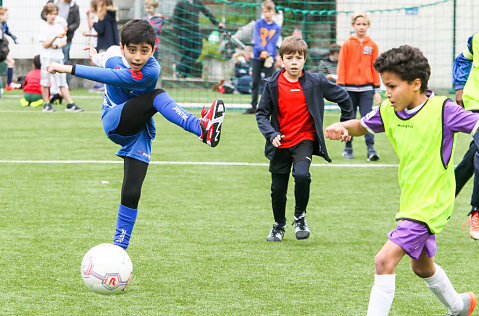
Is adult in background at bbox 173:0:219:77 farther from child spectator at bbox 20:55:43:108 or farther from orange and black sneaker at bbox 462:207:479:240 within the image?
orange and black sneaker at bbox 462:207:479:240

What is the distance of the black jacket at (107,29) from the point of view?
55.4ft

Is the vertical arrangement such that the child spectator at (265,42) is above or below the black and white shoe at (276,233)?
above

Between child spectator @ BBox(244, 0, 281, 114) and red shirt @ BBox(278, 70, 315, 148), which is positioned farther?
child spectator @ BBox(244, 0, 281, 114)

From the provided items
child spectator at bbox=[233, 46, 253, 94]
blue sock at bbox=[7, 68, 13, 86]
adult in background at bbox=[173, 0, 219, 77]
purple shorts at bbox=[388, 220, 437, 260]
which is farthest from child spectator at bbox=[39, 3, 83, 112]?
purple shorts at bbox=[388, 220, 437, 260]

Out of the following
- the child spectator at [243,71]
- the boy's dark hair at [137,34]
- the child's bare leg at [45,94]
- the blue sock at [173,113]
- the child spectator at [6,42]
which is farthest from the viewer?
the child spectator at [243,71]

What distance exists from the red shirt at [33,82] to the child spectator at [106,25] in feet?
5.03

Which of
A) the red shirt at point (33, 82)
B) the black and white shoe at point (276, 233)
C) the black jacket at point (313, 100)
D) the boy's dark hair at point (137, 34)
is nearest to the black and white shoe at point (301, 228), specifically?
the black and white shoe at point (276, 233)

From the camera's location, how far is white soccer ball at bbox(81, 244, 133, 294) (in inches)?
184

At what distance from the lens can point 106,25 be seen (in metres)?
17.0

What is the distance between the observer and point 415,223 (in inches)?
160

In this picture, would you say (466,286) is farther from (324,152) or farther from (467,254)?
(324,152)

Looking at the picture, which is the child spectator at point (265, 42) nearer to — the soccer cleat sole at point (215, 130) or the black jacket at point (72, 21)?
the black jacket at point (72, 21)

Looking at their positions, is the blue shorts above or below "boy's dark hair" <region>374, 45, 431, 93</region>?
below

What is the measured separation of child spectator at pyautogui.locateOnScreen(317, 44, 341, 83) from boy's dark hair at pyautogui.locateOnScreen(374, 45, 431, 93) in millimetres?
16410
